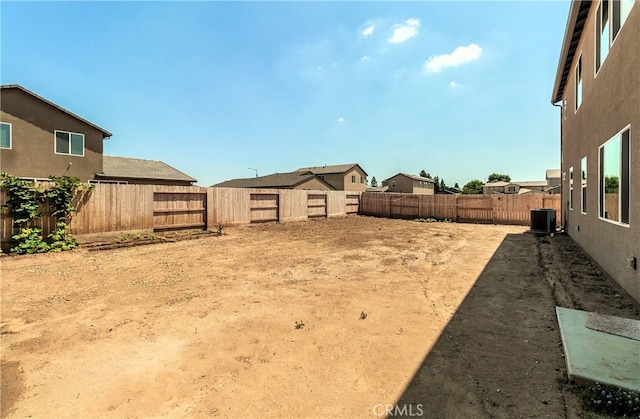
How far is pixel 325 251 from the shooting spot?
8.09 metres

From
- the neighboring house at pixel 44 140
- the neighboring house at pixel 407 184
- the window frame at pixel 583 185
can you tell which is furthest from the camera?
the neighboring house at pixel 407 184

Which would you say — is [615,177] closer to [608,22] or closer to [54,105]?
[608,22]

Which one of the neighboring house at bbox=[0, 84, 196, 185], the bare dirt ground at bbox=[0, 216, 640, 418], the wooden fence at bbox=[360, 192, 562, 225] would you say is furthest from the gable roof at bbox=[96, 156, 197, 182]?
the wooden fence at bbox=[360, 192, 562, 225]

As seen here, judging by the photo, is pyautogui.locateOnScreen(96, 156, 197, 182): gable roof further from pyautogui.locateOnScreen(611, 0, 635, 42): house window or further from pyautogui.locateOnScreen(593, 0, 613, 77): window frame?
pyautogui.locateOnScreen(593, 0, 613, 77): window frame

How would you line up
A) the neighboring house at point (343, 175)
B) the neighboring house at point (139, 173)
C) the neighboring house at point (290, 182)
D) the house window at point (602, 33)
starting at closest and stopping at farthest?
the house window at point (602, 33) < the neighboring house at point (139, 173) < the neighboring house at point (290, 182) < the neighboring house at point (343, 175)

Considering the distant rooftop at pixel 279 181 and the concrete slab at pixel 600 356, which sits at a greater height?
the distant rooftop at pixel 279 181

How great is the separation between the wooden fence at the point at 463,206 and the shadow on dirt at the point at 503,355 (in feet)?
34.8

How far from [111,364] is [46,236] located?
740 centimetres

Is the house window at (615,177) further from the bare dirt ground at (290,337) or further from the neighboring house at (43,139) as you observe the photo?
the neighboring house at (43,139)

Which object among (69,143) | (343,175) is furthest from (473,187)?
(69,143)

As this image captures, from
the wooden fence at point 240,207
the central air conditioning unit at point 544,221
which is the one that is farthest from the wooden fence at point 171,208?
the central air conditioning unit at point 544,221

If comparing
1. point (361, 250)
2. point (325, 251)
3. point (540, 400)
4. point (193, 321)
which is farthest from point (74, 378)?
point (361, 250)

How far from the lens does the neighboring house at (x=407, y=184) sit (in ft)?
143

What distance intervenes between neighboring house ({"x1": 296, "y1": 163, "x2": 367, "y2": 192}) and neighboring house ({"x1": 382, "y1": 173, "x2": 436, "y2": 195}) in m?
6.21
